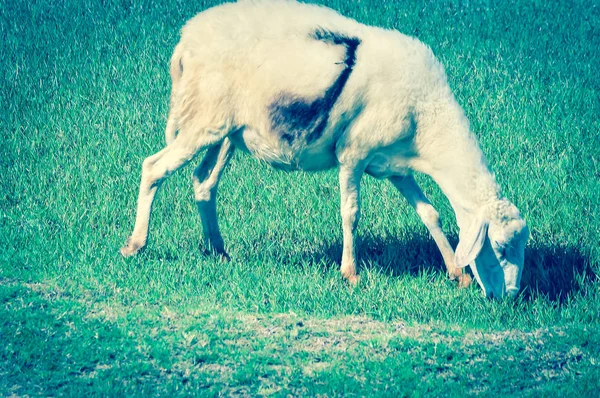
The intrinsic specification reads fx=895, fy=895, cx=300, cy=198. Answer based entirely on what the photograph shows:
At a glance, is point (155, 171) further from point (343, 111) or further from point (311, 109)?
point (343, 111)

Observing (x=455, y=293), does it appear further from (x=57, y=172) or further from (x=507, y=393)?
(x=57, y=172)

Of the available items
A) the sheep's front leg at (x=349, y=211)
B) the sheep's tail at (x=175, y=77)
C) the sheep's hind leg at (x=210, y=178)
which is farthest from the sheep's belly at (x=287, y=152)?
the sheep's tail at (x=175, y=77)

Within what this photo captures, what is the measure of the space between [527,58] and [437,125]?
6.45 m

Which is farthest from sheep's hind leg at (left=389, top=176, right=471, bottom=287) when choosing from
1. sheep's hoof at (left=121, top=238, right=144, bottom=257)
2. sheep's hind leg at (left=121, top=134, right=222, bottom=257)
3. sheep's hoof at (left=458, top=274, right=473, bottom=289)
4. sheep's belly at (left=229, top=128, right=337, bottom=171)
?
sheep's hoof at (left=121, top=238, right=144, bottom=257)

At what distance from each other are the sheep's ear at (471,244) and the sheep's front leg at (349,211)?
956 millimetres

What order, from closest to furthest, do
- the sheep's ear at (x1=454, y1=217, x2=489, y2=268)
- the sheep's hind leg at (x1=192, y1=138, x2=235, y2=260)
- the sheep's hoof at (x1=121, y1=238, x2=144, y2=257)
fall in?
1. the sheep's ear at (x1=454, y1=217, x2=489, y2=268)
2. the sheep's hoof at (x1=121, y1=238, x2=144, y2=257)
3. the sheep's hind leg at (x1=192, y1=138, x2=235, y2=260)

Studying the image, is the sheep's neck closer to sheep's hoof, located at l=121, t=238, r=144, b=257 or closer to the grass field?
the grass field

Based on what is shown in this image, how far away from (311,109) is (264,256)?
60.3 inches

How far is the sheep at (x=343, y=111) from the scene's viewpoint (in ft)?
21.6

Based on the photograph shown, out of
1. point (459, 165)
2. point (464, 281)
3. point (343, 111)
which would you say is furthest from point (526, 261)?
point (343, 111)

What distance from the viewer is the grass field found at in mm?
5660

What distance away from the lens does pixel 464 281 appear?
7.11m

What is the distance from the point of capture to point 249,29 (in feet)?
22.7

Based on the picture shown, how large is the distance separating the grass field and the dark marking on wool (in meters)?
1.19
